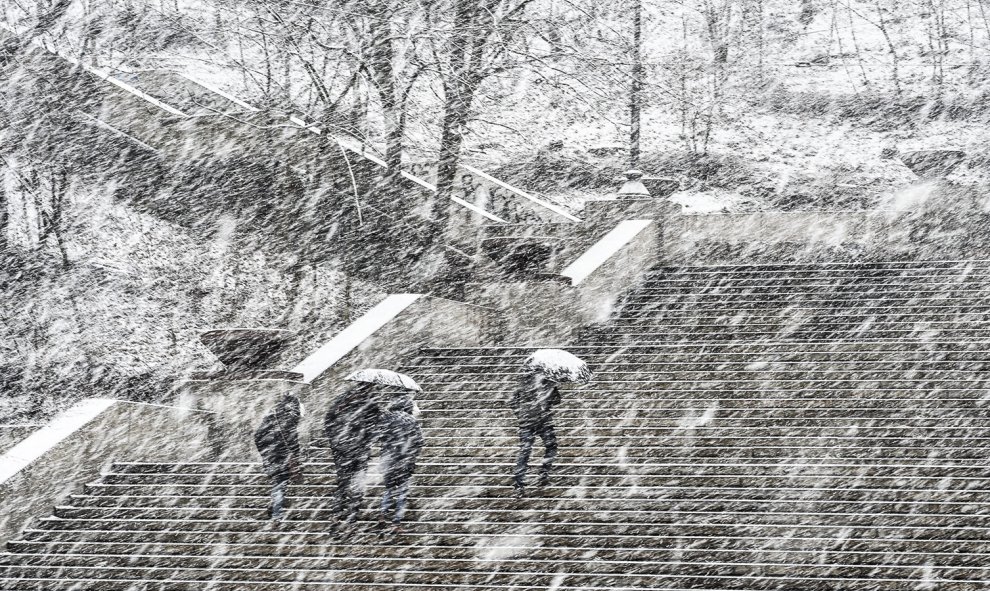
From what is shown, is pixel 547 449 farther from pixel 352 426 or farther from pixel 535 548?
pixel 352 426

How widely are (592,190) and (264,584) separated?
748 inches

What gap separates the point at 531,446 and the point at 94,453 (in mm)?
4042

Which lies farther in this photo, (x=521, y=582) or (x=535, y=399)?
(x=535, y=399)

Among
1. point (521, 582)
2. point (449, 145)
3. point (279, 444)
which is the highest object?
point (449, 145)

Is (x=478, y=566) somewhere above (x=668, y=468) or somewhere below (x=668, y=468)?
below

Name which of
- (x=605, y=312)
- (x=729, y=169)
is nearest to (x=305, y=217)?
(x=605, y=312)

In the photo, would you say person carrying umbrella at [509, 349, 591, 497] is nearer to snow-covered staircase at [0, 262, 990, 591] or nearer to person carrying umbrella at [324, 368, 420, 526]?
snow-covered staircase at [0, 262, 990, 591]

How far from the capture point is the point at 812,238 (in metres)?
14.9

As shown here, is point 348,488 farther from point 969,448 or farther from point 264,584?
point 969,448

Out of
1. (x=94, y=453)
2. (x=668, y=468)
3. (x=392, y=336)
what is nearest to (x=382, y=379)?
(x=668, y=468)

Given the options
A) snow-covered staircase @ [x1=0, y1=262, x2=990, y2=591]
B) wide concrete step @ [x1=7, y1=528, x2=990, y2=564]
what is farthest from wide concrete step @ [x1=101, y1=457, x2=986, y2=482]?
wide concrete step @ [x1=7, y1=528, x2=990, y2=564]

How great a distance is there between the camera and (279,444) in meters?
8.21

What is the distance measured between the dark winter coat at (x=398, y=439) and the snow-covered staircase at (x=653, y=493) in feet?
1.95

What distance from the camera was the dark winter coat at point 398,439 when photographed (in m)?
7.60
